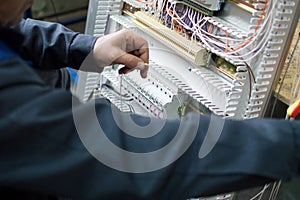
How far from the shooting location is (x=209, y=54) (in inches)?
53.8

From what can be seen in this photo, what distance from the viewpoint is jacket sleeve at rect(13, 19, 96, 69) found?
1.12 m

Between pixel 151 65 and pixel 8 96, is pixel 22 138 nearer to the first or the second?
pixel 8 96

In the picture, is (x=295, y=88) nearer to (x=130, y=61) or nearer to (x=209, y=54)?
(x=209, y=54)

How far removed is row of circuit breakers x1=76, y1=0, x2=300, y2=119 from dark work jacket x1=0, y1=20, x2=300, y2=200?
0.60 m

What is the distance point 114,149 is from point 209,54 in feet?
2.62

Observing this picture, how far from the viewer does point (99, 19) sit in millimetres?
1900

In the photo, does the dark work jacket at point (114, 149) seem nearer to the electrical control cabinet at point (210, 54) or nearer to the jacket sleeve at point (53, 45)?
the jacket sleeve at point (53, 45)

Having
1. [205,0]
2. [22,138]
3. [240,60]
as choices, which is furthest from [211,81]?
[22,138]

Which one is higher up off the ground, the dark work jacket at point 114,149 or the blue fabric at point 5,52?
the blue fabric at point 5,52

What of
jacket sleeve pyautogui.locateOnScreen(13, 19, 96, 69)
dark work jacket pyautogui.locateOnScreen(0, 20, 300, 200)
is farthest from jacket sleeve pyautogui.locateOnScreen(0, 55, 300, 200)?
jacket sleeve pyautogui.locateOnScreen(13, 19, 96, 69)

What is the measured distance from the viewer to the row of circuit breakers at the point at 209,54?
1201 millimetres

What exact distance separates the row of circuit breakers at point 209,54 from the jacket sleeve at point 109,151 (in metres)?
0.60

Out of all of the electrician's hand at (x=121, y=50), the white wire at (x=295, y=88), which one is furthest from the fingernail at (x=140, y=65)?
the white wire at (x=295, y=88)

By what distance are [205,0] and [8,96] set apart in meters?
0.87
